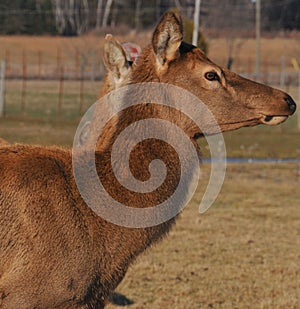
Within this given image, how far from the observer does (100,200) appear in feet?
20.1

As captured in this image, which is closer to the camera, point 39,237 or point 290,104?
point 39,237

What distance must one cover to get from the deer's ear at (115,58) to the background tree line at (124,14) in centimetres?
2964

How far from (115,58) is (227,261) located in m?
3.42

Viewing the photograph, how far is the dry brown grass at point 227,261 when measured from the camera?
9500 millimetres

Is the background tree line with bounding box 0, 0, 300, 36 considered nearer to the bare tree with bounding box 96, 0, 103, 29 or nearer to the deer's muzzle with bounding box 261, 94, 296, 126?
the bare tree with bounding box 96, 0, 103, 29

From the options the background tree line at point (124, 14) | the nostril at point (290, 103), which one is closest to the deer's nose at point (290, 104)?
the nostril at point (290, 103)

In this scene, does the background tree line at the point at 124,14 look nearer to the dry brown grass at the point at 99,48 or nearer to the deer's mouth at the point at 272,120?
the dry brown grass at the point at 99,48

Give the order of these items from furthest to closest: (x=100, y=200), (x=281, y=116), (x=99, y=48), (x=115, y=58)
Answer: (x=99, y=48)
(x=115, y=58)
(x=281, y=116)
(x=100, y=200)

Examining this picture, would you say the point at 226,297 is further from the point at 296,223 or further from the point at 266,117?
the point at 296,223

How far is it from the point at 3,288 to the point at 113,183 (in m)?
1.15

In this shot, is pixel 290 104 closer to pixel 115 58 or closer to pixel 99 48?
pixel 115 58

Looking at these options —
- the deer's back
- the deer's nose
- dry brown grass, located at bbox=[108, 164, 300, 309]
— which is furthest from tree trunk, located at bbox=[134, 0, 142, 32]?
the deer's back

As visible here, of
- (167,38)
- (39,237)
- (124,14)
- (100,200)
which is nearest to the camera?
(39,237)

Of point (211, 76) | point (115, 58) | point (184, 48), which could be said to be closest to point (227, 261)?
point (115, 58)
